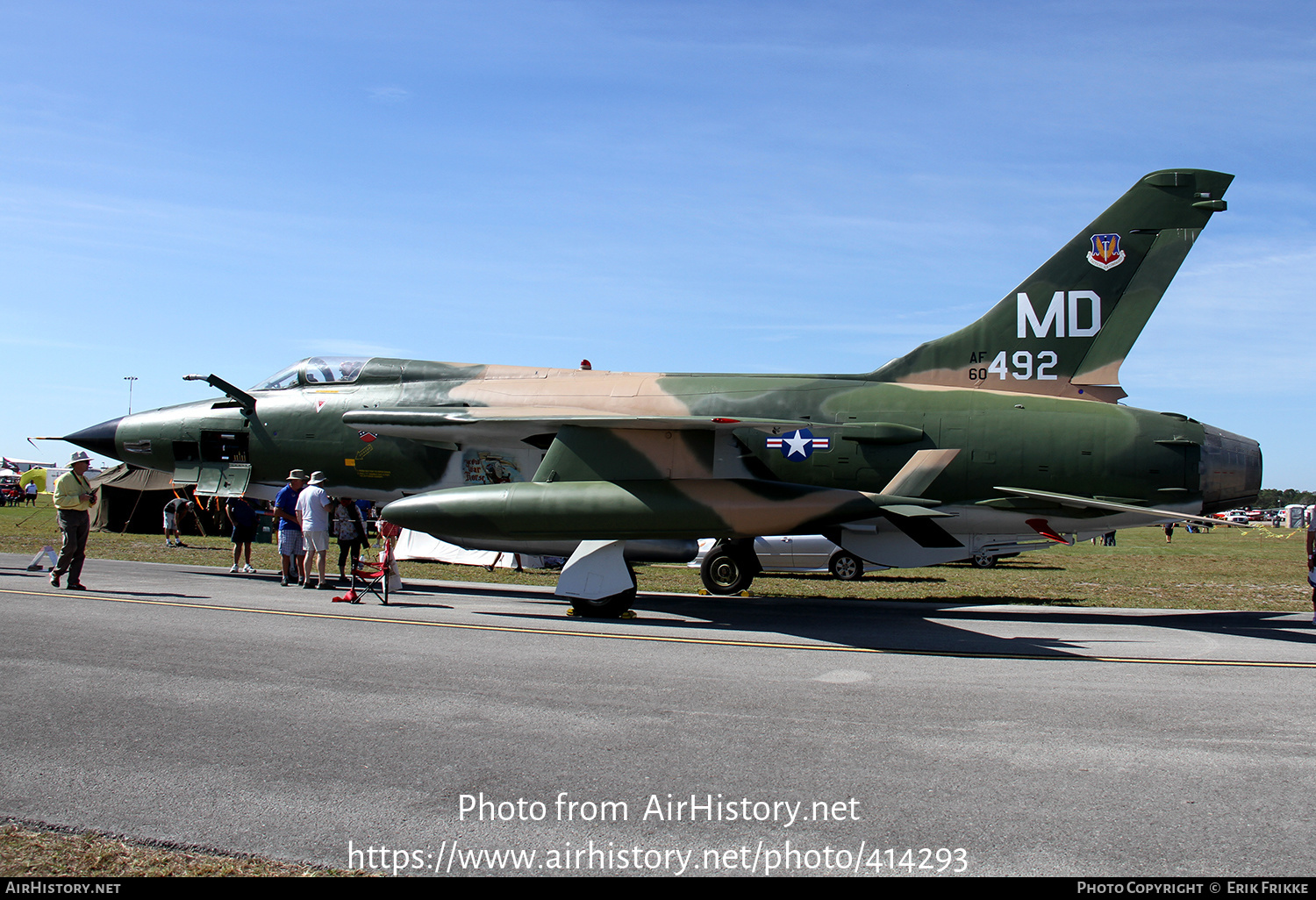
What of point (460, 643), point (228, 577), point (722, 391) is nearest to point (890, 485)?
point (722, 391)

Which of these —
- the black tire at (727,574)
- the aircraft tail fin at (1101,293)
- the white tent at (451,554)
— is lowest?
the white tent at (451,554)

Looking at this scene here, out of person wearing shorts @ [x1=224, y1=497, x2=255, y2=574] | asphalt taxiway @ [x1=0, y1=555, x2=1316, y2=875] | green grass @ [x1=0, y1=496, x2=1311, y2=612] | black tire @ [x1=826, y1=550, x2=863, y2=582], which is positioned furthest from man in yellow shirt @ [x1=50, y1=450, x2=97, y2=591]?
black tire @ [x1=826, y1=550, x2=863, y2=582]

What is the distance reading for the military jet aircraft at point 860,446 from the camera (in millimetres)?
11992

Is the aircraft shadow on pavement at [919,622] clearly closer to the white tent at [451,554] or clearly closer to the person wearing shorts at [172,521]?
the white tent at [451,554]

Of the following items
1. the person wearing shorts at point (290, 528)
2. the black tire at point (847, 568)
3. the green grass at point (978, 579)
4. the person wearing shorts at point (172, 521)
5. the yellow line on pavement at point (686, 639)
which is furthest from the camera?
the person wearing shorts at point (172, 521)

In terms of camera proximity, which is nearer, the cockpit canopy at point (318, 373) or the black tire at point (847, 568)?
the cockpit canopy at point (318, 373)

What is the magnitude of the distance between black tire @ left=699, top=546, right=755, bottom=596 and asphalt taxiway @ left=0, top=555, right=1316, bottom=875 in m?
5.49

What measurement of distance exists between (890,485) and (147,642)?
922 centimetres

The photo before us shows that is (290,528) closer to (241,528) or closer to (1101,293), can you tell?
(241,528)

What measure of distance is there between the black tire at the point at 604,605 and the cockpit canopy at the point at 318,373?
255 inches

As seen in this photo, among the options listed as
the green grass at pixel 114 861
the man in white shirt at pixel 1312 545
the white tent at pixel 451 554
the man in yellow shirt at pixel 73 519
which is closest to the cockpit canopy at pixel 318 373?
the man in yellow shirt at pixel 73 519

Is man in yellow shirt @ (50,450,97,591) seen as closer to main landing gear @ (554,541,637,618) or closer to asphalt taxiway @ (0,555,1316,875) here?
asphalt taxiway @ (0,555,1316,875)

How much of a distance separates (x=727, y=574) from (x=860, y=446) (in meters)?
4.00

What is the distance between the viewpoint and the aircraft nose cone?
16453 mm
